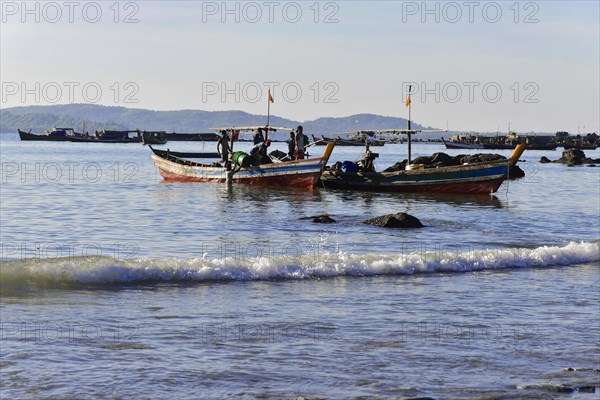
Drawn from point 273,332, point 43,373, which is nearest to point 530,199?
point 273,332

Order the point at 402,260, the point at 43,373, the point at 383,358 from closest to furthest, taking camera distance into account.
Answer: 1. the point at 43,373
2. the point at 383,358
3. the point at 402,260

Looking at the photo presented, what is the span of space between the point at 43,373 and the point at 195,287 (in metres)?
5.75

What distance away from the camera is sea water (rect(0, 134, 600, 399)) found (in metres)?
9.11

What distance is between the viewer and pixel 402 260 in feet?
56.8

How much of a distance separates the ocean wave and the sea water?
0.03 metres

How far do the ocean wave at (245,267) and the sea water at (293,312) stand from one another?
35 mm

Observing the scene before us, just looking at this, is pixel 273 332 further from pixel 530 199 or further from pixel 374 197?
pixel 530 199

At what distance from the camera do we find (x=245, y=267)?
16.1 metres

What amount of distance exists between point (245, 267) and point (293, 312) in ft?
12.0

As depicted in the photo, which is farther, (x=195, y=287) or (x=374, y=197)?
(x=374, y=197)

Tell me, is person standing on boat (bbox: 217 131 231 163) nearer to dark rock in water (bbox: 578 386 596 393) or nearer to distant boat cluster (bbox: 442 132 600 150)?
dark rock in water (bbox: 578 386 596 393)

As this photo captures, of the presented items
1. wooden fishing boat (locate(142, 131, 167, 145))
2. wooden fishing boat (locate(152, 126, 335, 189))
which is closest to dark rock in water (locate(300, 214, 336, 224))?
wooden fishing boat (locate(152, 126, 335, 189))

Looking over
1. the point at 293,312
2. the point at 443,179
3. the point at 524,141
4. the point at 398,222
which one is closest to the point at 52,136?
the point at 524,141

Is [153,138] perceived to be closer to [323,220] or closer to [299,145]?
[299,145]
